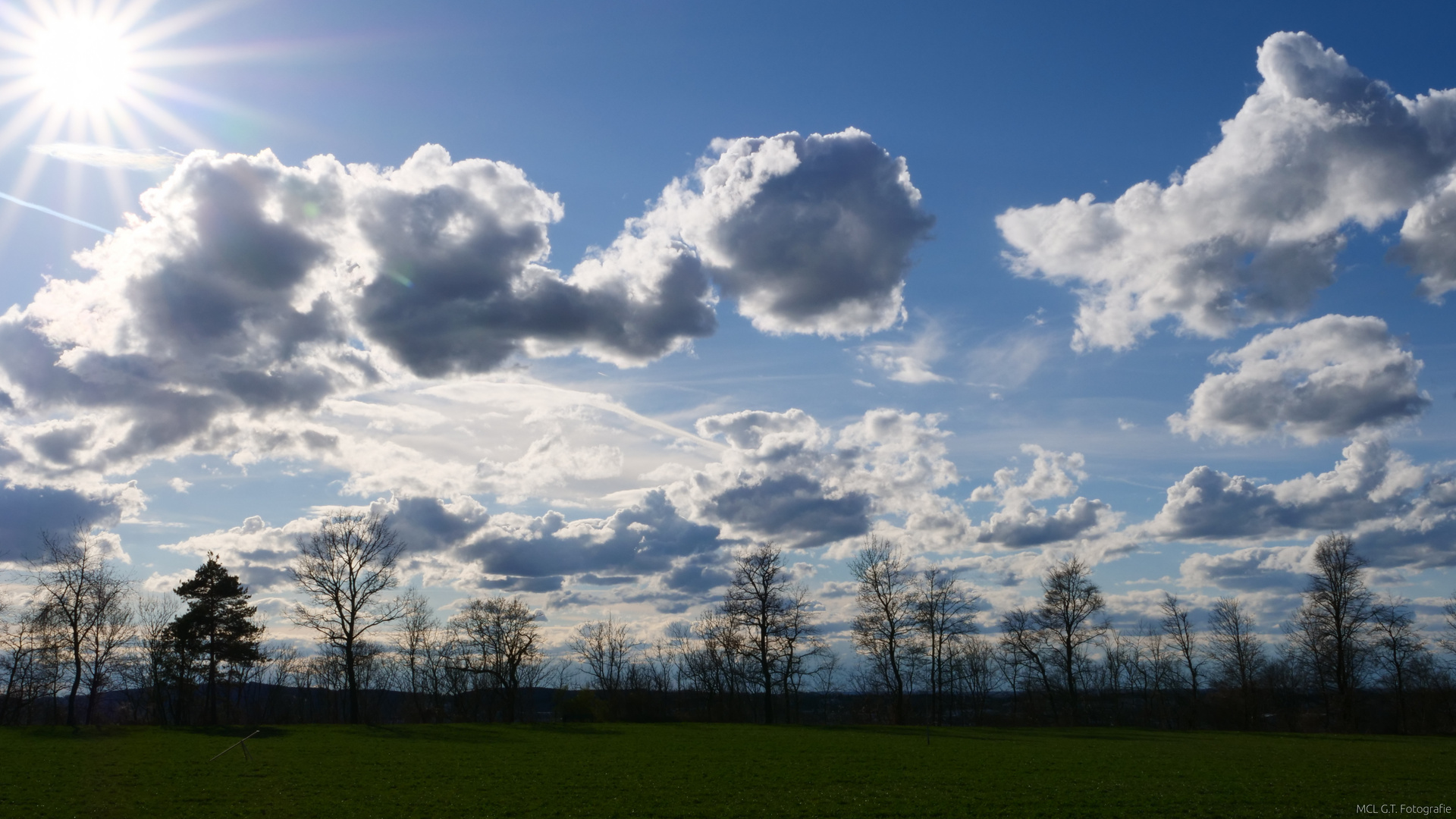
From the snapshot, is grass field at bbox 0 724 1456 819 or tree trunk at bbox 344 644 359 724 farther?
tree trunk at bbox 344 644 359 724

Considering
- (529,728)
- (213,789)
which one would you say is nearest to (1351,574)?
(529,728)

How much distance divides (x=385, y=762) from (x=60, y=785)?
31.4 feet

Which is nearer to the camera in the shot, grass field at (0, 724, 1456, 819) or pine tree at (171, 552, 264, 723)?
grass field at (0, 724, 1456, 819)

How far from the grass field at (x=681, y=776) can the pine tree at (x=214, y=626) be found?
35.0 feet

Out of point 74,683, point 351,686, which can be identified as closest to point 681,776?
point 351,686

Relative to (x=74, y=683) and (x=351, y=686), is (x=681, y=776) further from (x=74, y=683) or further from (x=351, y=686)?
(x=74, y=683)

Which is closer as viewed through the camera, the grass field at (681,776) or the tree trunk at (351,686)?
the grass field at (681,776)

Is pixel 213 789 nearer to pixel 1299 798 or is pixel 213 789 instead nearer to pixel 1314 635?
pixel 1299 798

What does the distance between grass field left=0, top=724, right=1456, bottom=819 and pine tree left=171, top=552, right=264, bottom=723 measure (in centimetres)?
1066

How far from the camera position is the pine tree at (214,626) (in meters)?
54.0

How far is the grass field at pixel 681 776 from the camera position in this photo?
2052 centimetres

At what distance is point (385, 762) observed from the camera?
29.7 m

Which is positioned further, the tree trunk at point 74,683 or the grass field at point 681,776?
the tree trunk at point 74,683

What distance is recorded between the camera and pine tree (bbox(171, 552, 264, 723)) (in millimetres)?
53969
